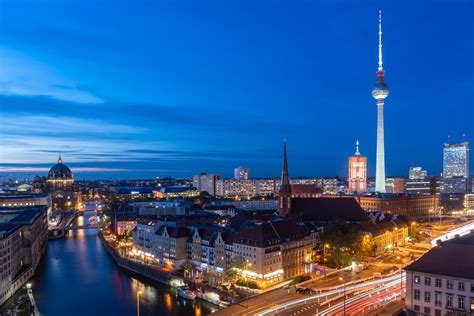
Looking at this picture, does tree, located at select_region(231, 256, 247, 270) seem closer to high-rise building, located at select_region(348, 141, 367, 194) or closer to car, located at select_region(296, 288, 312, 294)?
car, located at select_region(296, 288, 312, 294)

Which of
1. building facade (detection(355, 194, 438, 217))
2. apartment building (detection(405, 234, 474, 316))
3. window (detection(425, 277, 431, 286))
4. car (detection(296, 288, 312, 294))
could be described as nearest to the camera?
apartment building (detection(405, 234, 474, 316))

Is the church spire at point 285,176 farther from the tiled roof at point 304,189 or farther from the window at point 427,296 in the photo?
the tiled roof at point 304,189

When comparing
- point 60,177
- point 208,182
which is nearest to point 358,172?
point 208,182

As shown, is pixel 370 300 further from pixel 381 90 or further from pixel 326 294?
pixel 381 90

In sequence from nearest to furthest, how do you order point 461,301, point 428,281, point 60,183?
1. point 461,301
2. point 428,281
3. point 60,183

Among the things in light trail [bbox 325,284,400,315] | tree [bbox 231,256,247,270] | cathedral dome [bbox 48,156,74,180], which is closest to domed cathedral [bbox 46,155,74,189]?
cathedral dome [bbox 48,156,74,180]

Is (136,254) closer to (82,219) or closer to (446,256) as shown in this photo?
(446,256)

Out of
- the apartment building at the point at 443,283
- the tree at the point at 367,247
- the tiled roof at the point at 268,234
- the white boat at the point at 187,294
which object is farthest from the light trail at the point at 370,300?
the white boat at the point at 187,294
